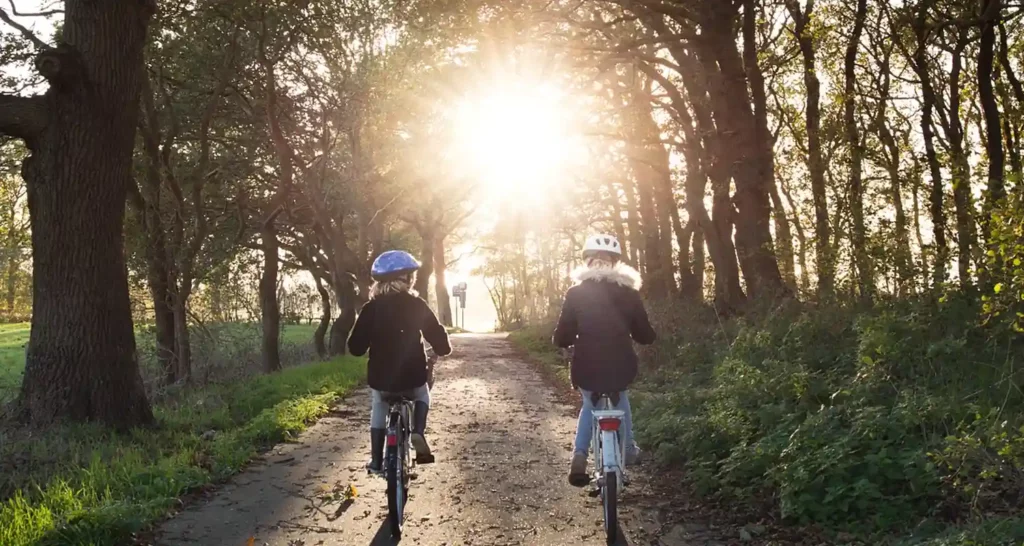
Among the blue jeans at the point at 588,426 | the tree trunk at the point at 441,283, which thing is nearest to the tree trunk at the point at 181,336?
the blue jeans at the point at 588,426

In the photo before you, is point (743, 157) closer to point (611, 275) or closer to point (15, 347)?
point (611, 275)

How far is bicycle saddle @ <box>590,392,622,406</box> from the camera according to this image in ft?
20.3

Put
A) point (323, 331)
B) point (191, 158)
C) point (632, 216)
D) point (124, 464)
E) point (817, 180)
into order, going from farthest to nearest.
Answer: point (632, 216) → point (323, 331) → point (191, 158) → point (817, 180) → point (124, 464)

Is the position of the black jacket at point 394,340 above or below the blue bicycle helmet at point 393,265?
below

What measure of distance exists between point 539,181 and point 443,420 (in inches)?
884

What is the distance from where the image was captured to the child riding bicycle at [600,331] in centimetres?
616

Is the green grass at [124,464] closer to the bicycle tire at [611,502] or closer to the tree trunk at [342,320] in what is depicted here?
the bicycle tire at [611,502]

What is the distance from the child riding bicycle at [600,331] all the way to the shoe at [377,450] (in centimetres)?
147

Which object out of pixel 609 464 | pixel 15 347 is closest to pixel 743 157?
pixel 609 464

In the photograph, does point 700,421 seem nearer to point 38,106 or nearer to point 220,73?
point 38,106

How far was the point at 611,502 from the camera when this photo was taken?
5.72 m

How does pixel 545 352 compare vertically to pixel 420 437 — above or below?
below

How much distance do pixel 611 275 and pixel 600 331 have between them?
0.44 m

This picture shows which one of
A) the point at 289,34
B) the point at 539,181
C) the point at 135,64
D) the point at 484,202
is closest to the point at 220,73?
the point at 289,34
